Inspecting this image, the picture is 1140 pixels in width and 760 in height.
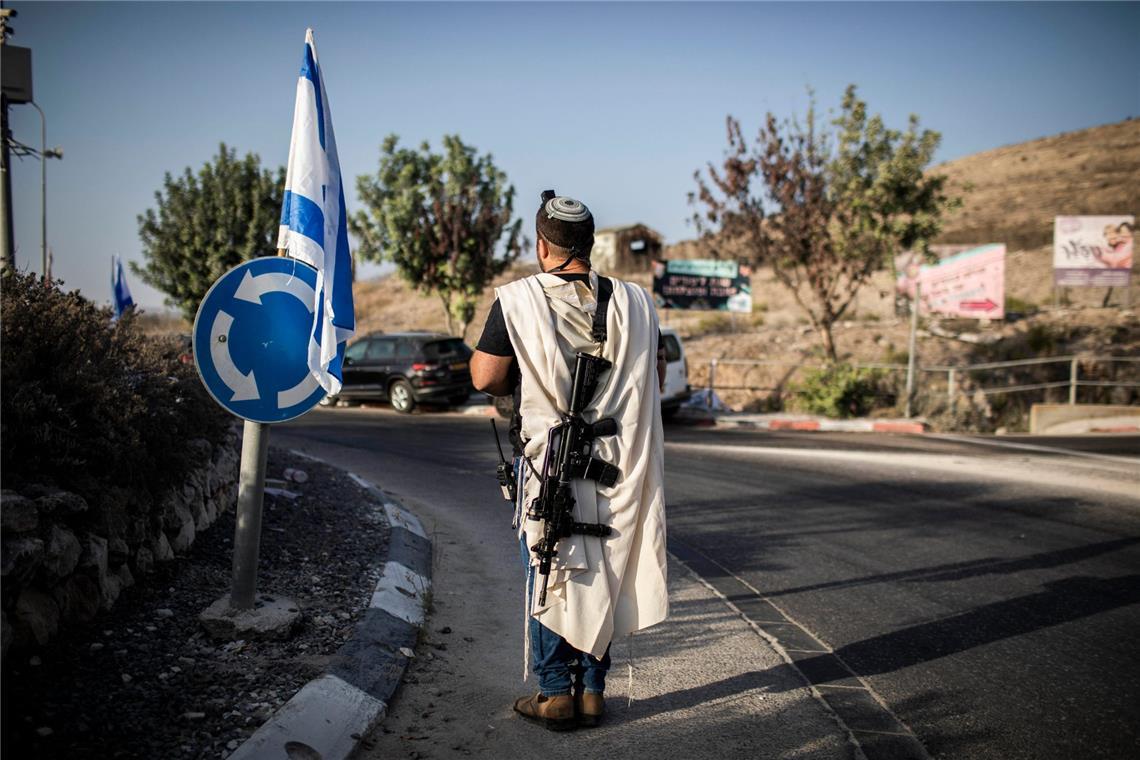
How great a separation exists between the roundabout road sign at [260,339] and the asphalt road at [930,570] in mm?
2448

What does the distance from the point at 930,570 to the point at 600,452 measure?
392cm

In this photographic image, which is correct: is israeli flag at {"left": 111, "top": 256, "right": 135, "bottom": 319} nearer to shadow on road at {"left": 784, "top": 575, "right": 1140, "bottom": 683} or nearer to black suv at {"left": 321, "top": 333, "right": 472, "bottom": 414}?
black suv at {"left": 321, "top": 333, "right": 472, "bottom": 414}

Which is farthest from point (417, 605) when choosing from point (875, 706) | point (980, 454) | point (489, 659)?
point (980, 454)

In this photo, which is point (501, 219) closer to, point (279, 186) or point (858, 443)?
point (279, 186)

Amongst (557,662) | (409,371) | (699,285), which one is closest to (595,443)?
(557,662)

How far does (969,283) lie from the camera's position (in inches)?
778

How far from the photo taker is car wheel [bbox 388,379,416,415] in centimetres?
1969

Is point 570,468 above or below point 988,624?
above

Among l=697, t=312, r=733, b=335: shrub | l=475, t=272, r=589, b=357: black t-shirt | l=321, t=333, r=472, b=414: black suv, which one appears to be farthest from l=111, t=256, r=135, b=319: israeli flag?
l=697, t=312, r=733, b=335: shrub

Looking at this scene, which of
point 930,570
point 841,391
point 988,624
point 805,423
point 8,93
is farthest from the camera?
point 841,391

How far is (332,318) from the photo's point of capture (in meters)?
4.05

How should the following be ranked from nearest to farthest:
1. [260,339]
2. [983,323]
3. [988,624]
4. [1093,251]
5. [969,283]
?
Answer: [260,339] → [988,624] → [969,283] → [1093,251] → [983,323]

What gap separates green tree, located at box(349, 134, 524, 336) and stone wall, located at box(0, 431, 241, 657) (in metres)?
20.7

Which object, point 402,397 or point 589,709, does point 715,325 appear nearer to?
point 402,397
